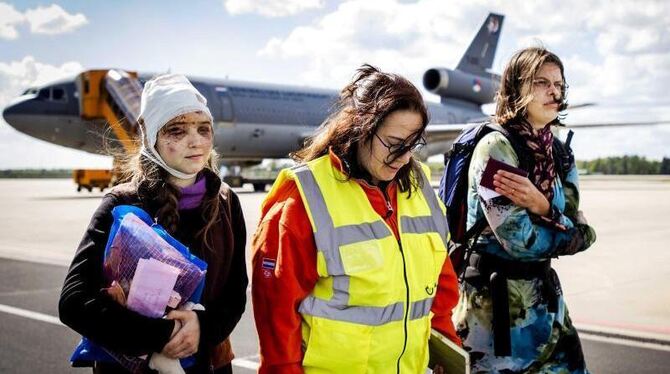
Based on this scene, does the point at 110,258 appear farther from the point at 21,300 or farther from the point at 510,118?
the point at 21,300

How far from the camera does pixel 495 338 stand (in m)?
2.85

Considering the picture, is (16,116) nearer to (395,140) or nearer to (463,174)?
(463,174)

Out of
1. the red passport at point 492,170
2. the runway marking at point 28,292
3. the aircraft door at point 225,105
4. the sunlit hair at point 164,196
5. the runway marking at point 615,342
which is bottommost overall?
the runway marking at point 28,292

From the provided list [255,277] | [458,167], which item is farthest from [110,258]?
[458,167]

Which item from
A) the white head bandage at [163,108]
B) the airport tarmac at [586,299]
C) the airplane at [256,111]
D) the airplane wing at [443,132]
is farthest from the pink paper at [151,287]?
the airplane wing at [443,132]

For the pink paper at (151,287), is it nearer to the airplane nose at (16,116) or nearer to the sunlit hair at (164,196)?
A: the sunlit hair at (164,196)

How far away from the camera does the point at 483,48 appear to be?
1490 inches

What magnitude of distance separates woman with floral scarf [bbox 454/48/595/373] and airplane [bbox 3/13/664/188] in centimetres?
1417

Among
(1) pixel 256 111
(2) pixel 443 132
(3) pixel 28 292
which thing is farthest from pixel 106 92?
(3) pixel 28 292

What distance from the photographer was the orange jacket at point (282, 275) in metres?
2.15

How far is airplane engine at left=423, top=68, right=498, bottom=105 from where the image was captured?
3422 cm

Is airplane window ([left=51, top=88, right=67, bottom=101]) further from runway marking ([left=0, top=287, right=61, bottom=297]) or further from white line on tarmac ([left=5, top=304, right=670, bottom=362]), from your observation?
white line on tarmac ([left=5, top=304, right=670, bottom=362])

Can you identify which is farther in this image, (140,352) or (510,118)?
(510,118)

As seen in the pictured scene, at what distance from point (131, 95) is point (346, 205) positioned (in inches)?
770
